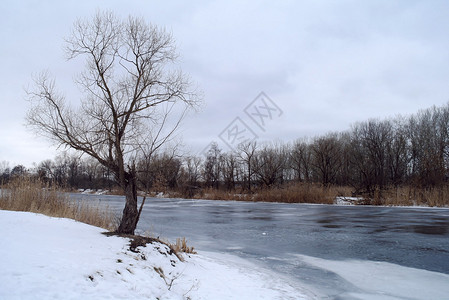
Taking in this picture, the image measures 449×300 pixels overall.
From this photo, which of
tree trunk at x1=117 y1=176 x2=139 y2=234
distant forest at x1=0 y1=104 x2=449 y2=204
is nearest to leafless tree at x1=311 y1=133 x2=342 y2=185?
distant forest at x1=0 y1=104 x2=449 y2=204

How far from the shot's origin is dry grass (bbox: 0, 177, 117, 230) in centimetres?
913

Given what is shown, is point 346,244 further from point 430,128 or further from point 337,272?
point 430,128

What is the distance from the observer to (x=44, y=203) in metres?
9.69

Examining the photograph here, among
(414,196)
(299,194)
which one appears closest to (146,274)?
(414,196)

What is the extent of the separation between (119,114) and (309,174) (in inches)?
1901

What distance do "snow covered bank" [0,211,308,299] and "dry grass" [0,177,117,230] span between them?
9.50ft

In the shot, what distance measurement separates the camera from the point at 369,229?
1212 cm

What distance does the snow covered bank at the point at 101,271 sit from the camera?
3299mm

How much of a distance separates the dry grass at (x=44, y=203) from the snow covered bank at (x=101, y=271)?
2.90 metres

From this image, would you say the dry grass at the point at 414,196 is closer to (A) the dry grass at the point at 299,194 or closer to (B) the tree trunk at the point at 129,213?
(A) the dry grass at the point at 299,194

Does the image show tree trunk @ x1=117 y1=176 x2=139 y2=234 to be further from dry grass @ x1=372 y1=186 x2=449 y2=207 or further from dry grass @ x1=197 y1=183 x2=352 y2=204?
dry grass @ x1=197 y1=183 x2=352 y2=204

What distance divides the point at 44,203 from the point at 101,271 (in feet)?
22.7

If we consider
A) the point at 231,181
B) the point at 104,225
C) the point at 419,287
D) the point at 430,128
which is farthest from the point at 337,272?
the point at 430,128

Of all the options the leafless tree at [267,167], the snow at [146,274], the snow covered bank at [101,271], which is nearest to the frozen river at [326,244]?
the snow at [146,274]
